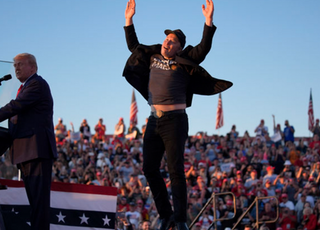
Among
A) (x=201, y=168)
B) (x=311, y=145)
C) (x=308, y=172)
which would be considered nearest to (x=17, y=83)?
(x=201, y=168)

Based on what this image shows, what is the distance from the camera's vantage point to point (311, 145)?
2023 centimetres

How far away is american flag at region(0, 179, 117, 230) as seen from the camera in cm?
664

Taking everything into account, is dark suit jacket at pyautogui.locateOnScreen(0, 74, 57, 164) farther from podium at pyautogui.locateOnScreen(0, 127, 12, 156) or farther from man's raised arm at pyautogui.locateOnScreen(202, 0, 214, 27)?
man's raised arm at pyautogui.locateOnScreen(202, 0, 214, 27)

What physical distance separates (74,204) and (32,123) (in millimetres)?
1891

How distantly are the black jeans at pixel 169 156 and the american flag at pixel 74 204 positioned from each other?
137cm

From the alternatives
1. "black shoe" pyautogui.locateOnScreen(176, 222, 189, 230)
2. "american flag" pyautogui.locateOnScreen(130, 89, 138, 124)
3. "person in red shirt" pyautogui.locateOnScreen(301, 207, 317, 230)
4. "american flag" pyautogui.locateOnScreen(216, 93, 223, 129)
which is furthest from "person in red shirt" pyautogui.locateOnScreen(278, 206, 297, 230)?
"american flag" pyautogui.locateOnScreen(130, 89, 138, 124)

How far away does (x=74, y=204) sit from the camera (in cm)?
677

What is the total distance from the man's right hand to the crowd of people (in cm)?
354

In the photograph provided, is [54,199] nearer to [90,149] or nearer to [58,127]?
[90,149]

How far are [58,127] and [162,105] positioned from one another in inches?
671

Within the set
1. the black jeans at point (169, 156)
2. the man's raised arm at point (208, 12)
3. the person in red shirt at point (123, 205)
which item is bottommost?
the person in red shirt at point (123, 205)

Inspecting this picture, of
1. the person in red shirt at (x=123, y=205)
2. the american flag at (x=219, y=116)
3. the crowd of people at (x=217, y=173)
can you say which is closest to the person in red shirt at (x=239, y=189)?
the crowd of people at (x=217, y=173)

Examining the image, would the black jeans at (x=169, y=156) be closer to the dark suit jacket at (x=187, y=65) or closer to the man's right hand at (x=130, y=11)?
the dark suit jacket at (x=187, y=65)

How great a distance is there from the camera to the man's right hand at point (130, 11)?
5.79 meters
